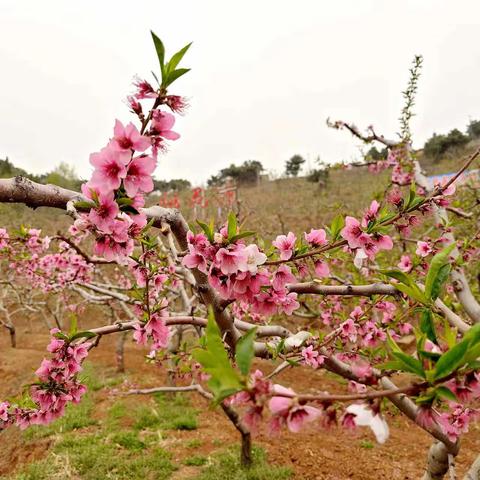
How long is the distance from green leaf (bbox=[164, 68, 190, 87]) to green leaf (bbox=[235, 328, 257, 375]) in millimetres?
848

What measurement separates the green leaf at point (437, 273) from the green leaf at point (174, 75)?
0.93 m

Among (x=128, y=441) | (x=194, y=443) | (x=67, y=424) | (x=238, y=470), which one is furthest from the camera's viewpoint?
(x=67, y=424)

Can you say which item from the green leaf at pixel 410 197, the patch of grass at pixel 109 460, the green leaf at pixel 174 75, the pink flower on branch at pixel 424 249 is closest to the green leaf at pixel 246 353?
the green leaf at pixel 174 75

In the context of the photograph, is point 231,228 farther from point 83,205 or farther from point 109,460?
point 109,460

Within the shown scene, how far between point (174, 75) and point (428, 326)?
1.05 meters

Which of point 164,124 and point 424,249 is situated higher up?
point 164,124

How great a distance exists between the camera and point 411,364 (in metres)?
0.81

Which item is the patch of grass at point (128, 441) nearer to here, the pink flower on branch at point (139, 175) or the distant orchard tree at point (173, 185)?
the pink flower on branch at point (139, 175)

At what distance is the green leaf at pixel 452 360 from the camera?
75cm

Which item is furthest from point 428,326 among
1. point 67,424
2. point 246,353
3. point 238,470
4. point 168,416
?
point 67,424

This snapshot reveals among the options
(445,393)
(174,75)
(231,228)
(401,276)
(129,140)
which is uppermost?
(174,75)

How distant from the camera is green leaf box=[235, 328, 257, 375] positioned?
28.5 inches

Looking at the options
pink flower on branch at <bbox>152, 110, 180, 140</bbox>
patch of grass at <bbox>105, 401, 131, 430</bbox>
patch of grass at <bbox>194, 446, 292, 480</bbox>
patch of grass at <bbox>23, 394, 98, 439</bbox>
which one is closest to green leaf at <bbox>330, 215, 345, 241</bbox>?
pink flower on branch at <bbox>152, 110, 180, 140</bbox>

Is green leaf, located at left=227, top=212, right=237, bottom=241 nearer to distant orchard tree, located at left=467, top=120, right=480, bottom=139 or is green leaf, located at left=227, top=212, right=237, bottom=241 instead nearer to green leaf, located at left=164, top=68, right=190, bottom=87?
green leaf, located at left=164, top=68, right=190, bottom=87
